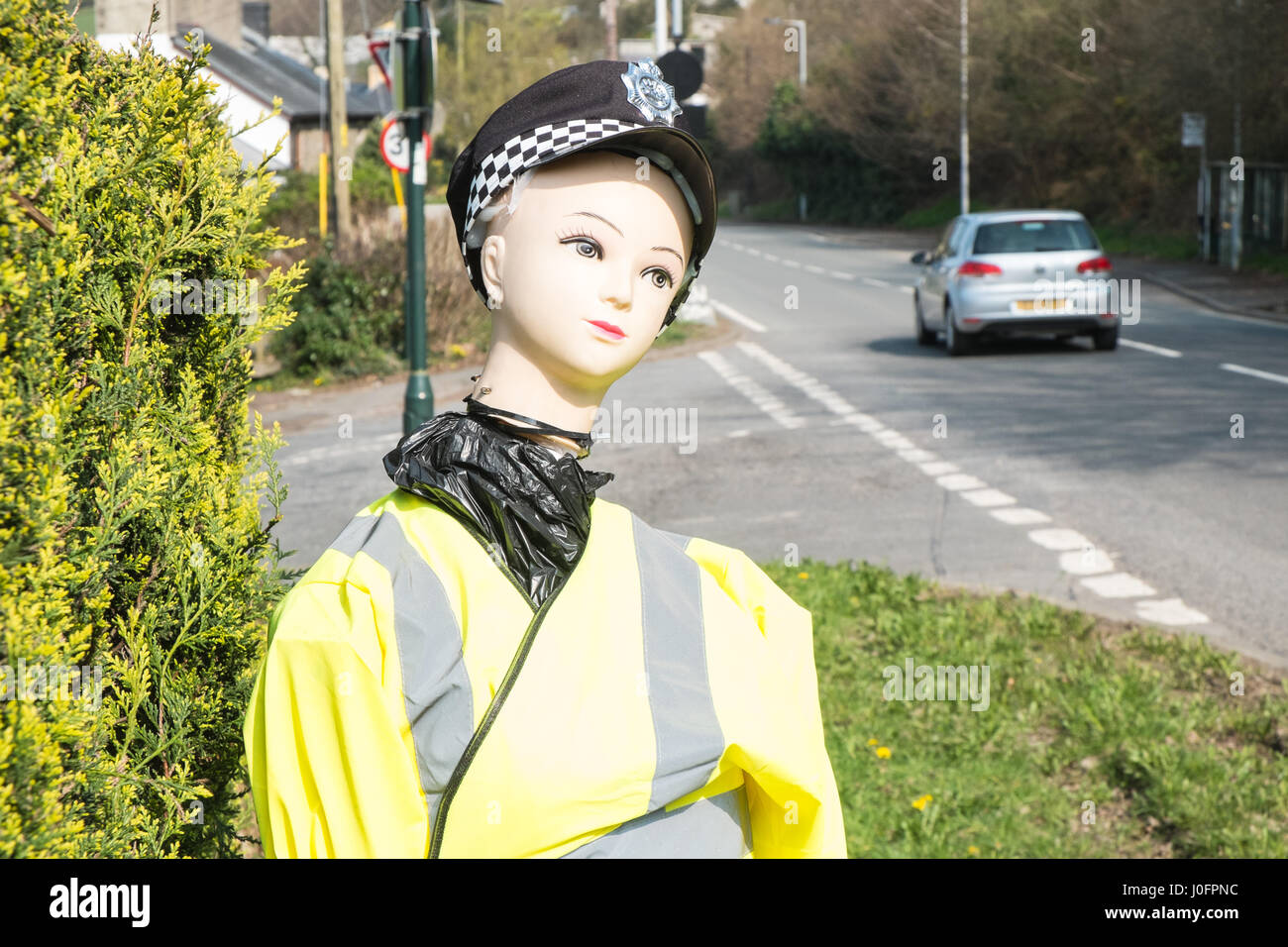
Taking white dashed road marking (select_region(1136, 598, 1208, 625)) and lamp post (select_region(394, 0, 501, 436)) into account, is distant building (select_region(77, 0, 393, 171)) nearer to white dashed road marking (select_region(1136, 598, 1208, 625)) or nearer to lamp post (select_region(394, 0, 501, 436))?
lamp post (select_region(394, 0, 501, 436))

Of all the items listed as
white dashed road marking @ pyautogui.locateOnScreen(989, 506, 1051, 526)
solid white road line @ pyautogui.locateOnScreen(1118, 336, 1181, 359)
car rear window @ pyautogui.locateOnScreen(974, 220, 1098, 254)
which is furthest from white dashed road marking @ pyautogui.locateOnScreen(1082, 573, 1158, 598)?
car rear window @ pyautogui.locateOnScreen(974, 220, 1098, 254)

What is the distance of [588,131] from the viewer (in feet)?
6.33

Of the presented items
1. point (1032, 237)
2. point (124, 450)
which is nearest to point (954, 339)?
point (1032, 237)

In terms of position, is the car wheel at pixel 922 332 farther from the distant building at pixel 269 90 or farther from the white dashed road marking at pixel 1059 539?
the distant building at pixel 269 90

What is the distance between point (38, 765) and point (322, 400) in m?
14.5

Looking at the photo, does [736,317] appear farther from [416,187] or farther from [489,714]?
[489,714]

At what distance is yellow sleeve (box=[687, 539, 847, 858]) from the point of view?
1.91 m

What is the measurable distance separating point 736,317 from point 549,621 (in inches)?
827

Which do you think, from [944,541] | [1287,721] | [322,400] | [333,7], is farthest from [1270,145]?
[1287,721]

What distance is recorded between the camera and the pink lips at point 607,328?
1986 millimetres

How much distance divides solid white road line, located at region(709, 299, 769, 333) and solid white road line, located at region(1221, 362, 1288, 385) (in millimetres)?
7306

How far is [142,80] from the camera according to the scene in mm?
2246

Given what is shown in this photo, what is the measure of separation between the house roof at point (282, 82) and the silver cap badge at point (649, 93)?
36080mm

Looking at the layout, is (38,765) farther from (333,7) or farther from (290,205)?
(290,205)
